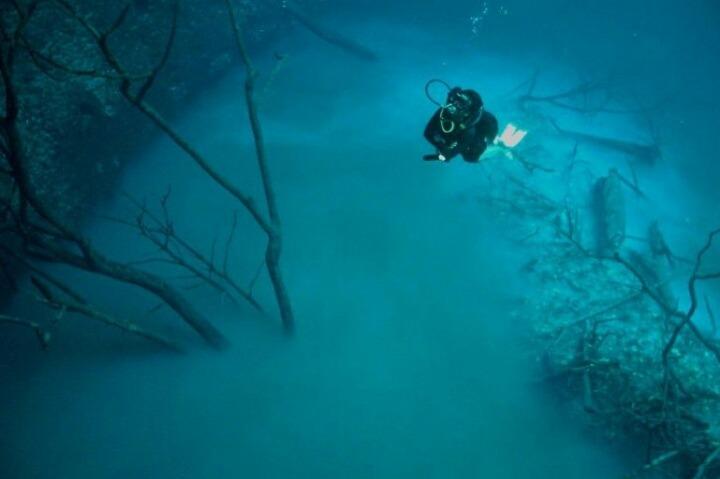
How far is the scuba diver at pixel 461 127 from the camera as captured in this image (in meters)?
3.93

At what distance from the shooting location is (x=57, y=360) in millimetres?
5480

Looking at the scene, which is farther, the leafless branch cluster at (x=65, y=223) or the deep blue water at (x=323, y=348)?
the deep blue water at (x=323, y=348)

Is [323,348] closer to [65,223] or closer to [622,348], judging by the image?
[65,223]

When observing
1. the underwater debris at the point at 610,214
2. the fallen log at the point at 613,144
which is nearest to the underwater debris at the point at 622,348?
the underwater debris at the point at 610,214

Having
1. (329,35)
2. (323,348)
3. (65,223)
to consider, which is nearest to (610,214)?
(323,348)

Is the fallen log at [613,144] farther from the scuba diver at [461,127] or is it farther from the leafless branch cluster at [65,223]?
the leafless branch cluster at [65,223]

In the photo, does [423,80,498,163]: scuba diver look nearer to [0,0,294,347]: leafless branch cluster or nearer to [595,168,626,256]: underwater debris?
[0,0,294,347]: leafless branch cluster

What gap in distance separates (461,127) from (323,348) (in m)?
3.47

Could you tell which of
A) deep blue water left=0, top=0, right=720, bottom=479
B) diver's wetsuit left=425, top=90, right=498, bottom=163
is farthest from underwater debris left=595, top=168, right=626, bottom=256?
diver's wetsuit left=425, top=90, right=498, bottom=163

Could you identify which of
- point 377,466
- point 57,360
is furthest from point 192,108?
point 377,466

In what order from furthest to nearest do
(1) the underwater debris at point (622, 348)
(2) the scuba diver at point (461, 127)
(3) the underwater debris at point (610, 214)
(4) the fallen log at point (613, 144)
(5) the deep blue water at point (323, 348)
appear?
(4) the fallen log at point (613, 144) → (3) the underwater debris at point (610, 214) → (5) the deep blue water at point (323, 348) → (1) the underwater debris at point (622, 348) → (2) the scuba diver at point (461, 127)

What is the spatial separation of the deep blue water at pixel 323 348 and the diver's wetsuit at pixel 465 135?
2.89m

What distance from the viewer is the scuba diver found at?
12.9 ft

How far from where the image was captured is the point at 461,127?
12.9 feet
